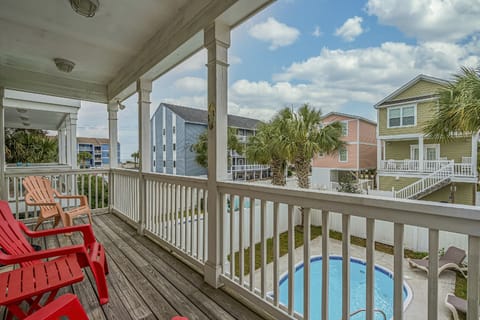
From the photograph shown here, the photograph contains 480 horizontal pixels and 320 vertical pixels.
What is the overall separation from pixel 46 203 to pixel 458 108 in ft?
14.6

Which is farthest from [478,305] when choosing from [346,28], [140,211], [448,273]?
[140,211]

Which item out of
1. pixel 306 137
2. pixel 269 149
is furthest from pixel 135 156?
pixel 306 137

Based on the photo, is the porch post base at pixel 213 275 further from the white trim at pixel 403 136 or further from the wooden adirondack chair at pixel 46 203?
the wooden adirondack chair at pixel 46 203

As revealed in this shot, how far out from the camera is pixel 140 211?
3588mm

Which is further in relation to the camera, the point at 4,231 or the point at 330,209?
the point at 4,231

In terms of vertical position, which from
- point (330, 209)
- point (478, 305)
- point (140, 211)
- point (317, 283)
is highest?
point (330, 209)

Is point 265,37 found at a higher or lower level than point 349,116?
higher

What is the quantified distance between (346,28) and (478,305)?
91.0 inches

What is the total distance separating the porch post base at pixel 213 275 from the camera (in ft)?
6.99

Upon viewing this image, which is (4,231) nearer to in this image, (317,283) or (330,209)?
(330,209)

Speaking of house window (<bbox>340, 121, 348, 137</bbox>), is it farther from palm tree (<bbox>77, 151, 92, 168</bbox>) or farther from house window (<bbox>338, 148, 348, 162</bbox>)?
palm tree (<bbox>77, 151, 92, 168</bbox>)

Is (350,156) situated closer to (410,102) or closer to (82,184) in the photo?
(410,102)

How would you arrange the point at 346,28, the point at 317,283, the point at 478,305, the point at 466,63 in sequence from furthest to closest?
the point at 317,283 → the point at 346,28 → the point at 466,63 → the point at 478,305

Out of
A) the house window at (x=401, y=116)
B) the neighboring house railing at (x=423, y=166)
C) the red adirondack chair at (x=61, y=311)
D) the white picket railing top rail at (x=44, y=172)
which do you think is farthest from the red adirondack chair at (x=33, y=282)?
the white picket railing top rail at (x=44, y=172)
